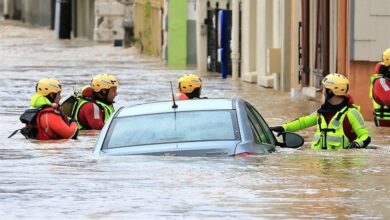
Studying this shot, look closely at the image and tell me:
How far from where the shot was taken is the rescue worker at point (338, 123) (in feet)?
50.6

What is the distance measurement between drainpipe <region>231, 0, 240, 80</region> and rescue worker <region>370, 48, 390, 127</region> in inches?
606

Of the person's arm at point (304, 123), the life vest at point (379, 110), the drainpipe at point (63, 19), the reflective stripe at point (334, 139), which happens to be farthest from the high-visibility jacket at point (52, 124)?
the drainpipe at point (63, 19)

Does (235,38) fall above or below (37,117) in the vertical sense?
above

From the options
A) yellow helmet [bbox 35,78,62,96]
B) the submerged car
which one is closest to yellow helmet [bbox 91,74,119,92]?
yellow helmet [bbox 35,78,62,96]

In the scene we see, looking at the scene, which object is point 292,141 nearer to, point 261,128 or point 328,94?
point 261,128

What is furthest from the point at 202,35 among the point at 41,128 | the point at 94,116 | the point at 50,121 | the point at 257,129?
the point at 257,129

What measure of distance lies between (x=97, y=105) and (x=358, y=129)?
4117 mm

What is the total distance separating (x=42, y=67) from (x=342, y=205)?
1320 inches

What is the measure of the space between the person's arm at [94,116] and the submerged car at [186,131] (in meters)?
4.42

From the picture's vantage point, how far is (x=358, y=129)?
50.5 feet

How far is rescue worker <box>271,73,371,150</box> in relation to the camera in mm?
15430

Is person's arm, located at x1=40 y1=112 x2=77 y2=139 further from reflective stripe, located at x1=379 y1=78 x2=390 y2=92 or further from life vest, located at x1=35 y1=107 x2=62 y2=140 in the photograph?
reflective stripe, located at x1=379 y1=78 x2=390 y2=92

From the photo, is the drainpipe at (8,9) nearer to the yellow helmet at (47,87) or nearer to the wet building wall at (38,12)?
the wet building wall at (38,12)

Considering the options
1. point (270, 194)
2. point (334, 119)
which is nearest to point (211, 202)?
point (270, 194)
